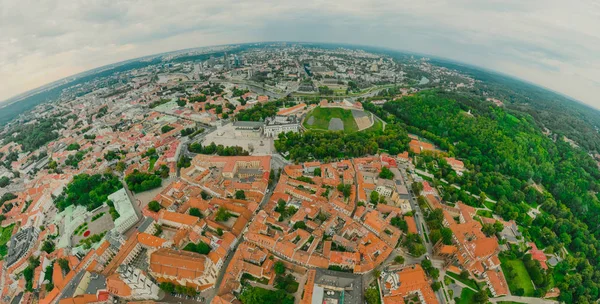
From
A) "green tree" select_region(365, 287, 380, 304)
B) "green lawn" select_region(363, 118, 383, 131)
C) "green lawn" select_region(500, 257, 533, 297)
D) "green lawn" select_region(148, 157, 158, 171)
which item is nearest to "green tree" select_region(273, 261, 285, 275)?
"green tree" select_region(365, 287, 380, 304)

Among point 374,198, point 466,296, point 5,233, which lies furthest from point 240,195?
point 5,233

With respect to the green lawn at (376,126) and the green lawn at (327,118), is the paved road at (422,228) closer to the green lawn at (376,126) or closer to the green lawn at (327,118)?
the green lawn at (376,126)

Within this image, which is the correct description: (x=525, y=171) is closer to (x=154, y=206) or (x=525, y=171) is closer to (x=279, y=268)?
(x=279, y=268)

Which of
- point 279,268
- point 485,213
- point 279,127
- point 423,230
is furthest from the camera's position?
point 279,127

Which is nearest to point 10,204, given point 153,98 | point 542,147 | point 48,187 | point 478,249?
point 48,187

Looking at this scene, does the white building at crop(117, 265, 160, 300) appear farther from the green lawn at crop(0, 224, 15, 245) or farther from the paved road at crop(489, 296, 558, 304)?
the paved road at crop(489, 296, 558, 304)

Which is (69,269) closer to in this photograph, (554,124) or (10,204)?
(10,204)
